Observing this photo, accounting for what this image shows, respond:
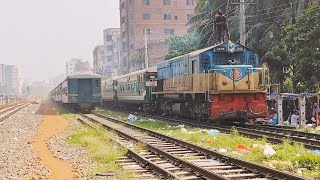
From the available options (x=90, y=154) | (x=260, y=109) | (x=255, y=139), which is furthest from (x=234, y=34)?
(x=90, y=154)

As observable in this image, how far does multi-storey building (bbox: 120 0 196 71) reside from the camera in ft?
318

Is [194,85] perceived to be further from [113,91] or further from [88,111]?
[113,91]

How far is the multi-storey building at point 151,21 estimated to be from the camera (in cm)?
9688

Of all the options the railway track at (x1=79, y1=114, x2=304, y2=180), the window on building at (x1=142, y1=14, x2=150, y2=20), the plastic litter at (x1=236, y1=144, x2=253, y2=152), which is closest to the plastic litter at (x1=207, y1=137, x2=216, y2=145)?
the railway track at (x1=79, y1=114, x2=304, y2=180)

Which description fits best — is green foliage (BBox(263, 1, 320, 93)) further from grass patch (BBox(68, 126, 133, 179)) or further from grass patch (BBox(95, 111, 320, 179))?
grass patch (BBox(68, 126, 133, 179))

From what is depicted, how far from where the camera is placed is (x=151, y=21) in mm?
98500

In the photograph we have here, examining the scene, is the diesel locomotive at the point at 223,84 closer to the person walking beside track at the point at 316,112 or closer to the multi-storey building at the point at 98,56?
the person walking beside track at the point at 316,112

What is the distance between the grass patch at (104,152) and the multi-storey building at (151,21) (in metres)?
76.3

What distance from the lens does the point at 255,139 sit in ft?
49.2

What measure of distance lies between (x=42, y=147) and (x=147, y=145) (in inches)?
156

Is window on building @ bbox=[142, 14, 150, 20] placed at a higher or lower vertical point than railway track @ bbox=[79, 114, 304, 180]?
higher

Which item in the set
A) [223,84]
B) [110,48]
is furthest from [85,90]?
[110,48]

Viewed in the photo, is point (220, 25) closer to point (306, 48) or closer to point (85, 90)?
point (306, 48)

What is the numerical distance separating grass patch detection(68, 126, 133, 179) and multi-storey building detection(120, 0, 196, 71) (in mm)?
76288
